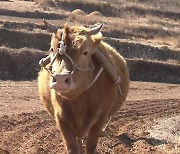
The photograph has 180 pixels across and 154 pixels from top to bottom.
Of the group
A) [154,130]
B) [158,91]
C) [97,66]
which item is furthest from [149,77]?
[97,66]

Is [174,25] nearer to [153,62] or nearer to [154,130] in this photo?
[153,62]

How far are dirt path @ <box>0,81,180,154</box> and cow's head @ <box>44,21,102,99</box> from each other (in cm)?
371

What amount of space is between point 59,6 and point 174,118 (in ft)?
104

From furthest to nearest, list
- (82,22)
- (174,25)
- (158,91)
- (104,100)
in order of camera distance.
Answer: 1. (174,25)
2. (82,22)
3. (158,91)
4. (104,100)

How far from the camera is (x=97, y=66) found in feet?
28.7

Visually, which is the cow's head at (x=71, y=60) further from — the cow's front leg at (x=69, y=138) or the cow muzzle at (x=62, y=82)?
the cow's front leg at (x=69, y=138)

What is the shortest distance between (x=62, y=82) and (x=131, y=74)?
63.9ft

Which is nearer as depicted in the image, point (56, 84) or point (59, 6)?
point (56, 84)

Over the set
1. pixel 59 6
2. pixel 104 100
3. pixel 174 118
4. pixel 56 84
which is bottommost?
pixel 59 6

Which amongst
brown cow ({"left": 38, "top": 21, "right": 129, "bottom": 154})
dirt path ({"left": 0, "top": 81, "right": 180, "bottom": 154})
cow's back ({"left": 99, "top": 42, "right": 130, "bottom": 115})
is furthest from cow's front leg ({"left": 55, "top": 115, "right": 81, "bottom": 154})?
dirt path ({"left": 0, "top": 81, "right": 180, "bottom": 154})

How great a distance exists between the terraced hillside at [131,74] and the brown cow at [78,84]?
9.02ft

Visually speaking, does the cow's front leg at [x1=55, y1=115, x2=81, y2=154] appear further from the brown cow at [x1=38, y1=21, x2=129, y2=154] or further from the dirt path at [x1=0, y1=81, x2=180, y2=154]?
the dirt path at [x1=0, y1=81, x2=180, y2=154]

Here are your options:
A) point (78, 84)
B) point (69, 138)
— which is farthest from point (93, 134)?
point (78, 84)

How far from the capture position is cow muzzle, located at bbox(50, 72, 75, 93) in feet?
22.6
